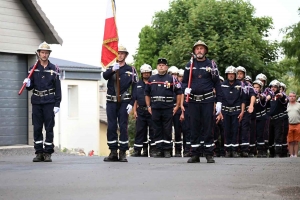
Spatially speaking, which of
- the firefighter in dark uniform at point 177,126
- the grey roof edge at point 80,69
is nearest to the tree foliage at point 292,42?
the grey roof edge at point 80,69

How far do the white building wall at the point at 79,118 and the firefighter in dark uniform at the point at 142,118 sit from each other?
2744cm

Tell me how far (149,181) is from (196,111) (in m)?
4.94

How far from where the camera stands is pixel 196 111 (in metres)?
19.0

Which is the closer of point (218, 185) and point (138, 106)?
point (218, 185)

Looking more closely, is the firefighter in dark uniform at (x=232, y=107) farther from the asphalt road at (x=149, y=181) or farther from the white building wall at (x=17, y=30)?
the asphalt road at (x=149, y=181)

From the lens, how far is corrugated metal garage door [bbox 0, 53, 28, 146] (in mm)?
26625

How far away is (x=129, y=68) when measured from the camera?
64.6 ft

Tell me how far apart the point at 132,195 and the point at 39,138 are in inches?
317

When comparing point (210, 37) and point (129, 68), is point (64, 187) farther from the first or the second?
point (210, 37)

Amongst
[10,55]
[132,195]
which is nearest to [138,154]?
[10,55]

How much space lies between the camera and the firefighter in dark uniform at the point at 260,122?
28.0 metres

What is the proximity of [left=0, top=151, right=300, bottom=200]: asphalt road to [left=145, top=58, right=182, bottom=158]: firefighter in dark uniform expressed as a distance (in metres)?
4.45

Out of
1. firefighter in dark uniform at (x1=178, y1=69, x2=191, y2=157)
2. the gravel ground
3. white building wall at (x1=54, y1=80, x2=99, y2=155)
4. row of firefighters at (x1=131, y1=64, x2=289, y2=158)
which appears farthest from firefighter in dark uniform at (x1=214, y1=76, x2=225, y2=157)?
white building wall at (x1=54, y1=80, x2=99, y2=155)

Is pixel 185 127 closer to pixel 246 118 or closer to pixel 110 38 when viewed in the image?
pixel 246 118
